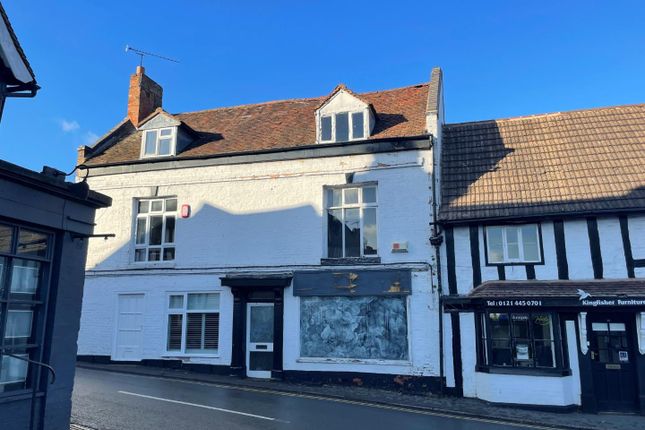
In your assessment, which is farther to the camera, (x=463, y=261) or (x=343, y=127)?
(x=343, y=127)

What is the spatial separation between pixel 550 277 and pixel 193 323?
11.0 meters

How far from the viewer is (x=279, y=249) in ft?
51.8

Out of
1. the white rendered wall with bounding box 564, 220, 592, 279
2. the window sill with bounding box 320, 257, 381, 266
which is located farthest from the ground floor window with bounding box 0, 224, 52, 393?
the white rendered wall with bounding box 564, 220, 592, 279

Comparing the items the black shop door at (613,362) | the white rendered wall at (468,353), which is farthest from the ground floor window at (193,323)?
the black shop door at (613,362)

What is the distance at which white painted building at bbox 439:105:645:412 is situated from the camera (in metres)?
12.3

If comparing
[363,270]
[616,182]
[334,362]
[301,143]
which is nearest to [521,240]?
[616,182]

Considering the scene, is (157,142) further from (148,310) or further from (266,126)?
(148,310)

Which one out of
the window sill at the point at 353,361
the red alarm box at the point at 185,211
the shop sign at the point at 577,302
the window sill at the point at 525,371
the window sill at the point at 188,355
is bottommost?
the window sill at the point at 525,371

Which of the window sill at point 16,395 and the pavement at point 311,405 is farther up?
the window sill at point 16,395

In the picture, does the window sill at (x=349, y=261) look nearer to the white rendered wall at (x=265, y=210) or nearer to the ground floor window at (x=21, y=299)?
the white rendered wall at (x=265, y=210)

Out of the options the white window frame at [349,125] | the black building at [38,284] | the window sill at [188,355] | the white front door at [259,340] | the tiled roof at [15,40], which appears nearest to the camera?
the black building at [38,284]

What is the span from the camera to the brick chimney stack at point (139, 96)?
2045 cm

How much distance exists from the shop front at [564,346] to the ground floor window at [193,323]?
26.8 ft

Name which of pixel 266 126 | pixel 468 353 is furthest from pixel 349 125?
pixel 468 353
